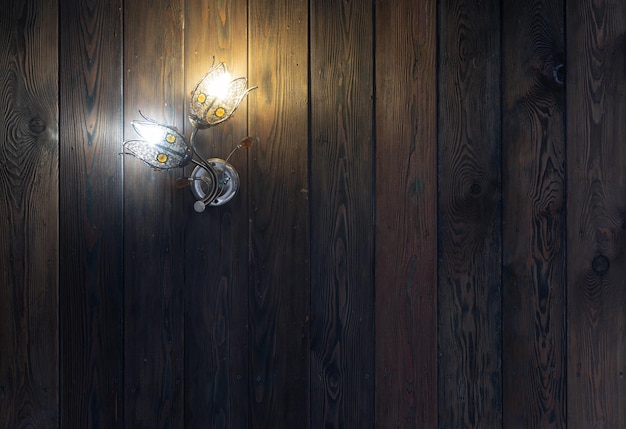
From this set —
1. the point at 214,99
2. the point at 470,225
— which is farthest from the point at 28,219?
the point at 470,225

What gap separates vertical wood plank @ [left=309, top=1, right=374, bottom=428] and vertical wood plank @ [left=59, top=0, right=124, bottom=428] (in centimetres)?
56

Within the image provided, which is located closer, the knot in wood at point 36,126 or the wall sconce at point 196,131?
the wall sconce at point 196,131

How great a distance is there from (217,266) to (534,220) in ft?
2.90

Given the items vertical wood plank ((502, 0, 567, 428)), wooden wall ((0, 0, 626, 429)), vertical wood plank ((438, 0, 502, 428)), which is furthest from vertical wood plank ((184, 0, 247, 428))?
vertical wood plank ((502, 0, 567, 428))

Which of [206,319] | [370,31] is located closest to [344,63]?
[370,31]

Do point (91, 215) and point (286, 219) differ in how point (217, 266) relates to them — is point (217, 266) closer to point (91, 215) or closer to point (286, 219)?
point (286, 219)

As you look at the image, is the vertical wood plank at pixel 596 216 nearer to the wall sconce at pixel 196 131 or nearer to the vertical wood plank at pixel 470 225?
the vertical wood plank at pixel 470 225

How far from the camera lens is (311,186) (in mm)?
1271

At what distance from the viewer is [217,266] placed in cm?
126

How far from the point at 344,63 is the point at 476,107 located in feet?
1.27

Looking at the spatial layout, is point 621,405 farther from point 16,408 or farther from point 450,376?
point 16,408

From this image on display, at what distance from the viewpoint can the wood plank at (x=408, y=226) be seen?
125cm

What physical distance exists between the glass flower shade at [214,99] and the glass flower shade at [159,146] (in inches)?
2.8

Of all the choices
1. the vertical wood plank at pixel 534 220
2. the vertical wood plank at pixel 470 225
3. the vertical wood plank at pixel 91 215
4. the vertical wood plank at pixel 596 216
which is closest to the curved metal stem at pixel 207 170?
the vertical wood plank at pixel 91 215
